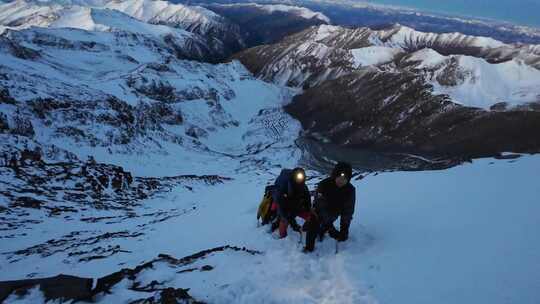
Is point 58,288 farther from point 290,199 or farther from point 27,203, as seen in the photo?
point 27,203

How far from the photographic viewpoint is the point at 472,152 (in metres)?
100

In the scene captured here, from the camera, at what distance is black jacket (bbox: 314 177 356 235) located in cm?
1019

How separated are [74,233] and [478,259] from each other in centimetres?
2563

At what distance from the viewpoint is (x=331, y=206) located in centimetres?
1029

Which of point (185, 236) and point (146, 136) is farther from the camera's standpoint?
point (146, 136)

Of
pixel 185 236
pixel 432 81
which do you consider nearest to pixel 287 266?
pixel 185 236

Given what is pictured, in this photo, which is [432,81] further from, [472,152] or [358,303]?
[358,303]

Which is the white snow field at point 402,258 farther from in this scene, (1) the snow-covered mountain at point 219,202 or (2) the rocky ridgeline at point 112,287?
(2) the rocky ridgeline at point 112,287

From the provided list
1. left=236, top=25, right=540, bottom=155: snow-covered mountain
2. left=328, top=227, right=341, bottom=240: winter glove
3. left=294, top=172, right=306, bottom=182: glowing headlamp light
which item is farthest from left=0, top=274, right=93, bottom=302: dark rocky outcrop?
left=236, top=25, right=540, bottom=155: snow-covered mountain

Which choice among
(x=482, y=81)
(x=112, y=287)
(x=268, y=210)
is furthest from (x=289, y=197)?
(x=482, y=81)

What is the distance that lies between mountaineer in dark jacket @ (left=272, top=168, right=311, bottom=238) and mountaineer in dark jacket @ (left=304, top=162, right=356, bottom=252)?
88cm

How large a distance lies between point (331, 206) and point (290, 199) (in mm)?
1586

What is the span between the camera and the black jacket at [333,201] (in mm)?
10188

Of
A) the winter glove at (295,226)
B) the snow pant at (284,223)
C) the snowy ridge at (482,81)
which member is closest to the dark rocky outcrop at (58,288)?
the snow pant at (284,223)
